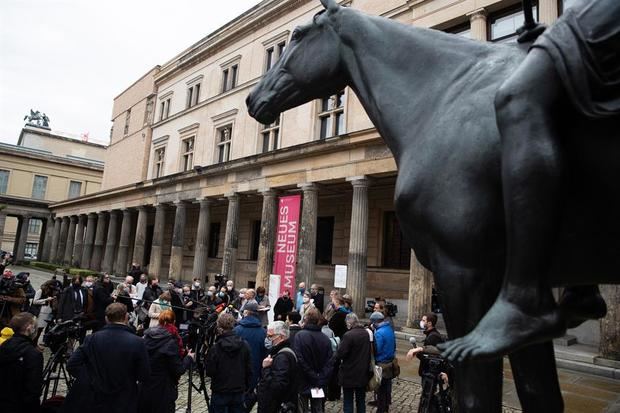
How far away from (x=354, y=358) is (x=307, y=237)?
37.0 ft

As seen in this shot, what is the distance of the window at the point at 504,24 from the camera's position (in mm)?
13672

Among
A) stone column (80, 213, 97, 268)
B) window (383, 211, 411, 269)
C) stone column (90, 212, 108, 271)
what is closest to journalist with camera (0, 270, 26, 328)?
window (383, 211, 411, 269)

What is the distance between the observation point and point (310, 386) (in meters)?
6.01

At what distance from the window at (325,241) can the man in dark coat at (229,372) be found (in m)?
17.0

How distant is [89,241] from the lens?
3925 centimetres

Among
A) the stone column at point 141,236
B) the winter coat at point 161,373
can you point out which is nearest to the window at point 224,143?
the stone column at point 141,236

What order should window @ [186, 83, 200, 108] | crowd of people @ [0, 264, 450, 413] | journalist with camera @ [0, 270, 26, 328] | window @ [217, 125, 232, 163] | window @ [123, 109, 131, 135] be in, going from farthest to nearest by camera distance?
window @ [123, 109, 131, 135] → window @ [186, 83, 200, 108] → window @ [217, 125, 232, 163] → journalist with camera @ [0, 270, 26, 328] → crowd of people @ [0, 264, 450, 413]

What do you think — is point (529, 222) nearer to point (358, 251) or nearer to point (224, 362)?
point (224, 362)

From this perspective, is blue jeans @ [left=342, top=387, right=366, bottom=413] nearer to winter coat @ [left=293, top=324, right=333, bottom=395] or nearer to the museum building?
winter coat @ [left=293, top=324, right=333, bottom=395]

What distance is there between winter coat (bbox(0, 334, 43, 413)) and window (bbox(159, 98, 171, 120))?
31.1 meters

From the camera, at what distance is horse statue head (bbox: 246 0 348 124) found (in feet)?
7.29

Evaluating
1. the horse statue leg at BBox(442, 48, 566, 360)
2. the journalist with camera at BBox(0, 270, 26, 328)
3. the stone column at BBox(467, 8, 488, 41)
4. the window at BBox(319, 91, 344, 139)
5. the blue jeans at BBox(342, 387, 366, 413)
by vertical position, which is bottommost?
the blue jeans at BBox(342, 387, 366, 413)

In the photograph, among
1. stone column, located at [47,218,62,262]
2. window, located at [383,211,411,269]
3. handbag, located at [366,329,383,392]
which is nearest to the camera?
handbag, located at [366,329,383,392]

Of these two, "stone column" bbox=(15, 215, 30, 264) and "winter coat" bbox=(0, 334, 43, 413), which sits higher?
"stone column" bbox=(15, 215, 30, 264)
